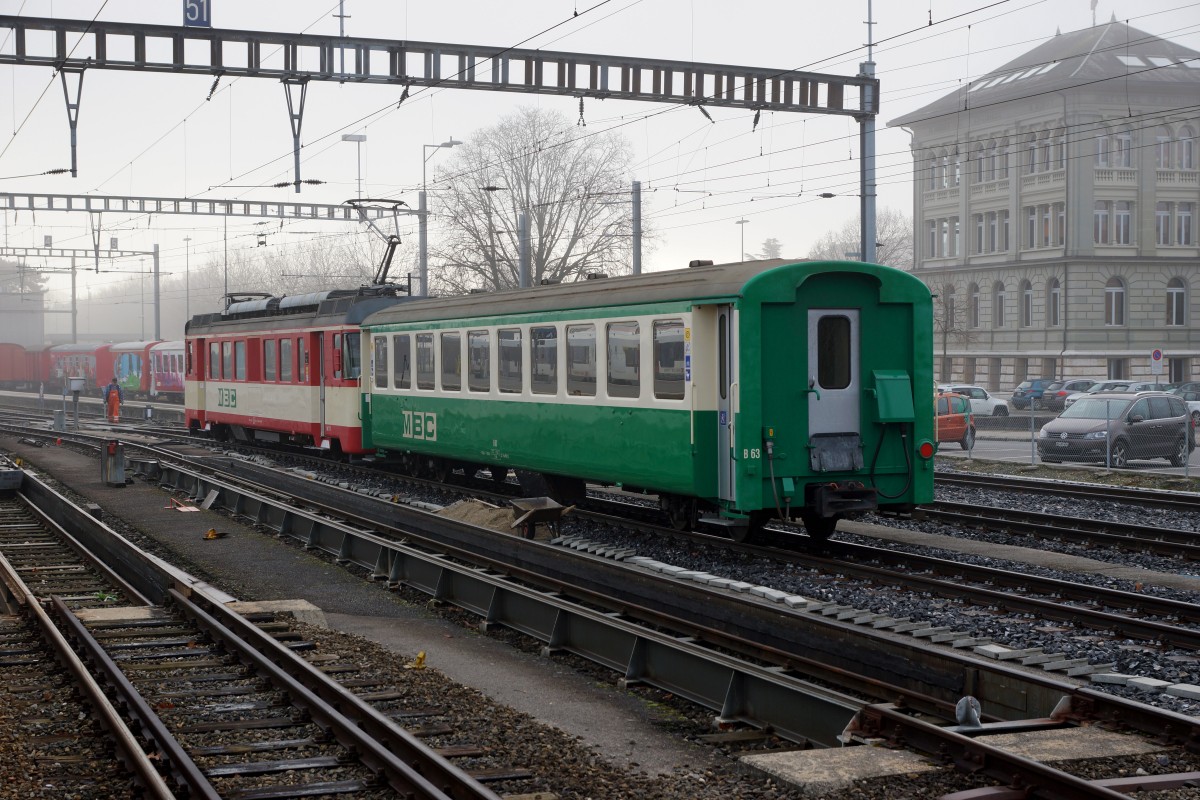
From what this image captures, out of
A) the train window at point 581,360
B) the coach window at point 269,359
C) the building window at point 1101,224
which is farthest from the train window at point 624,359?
the building window at point 1101,224

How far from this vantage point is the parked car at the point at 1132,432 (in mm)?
26359

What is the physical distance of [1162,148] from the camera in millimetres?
59125

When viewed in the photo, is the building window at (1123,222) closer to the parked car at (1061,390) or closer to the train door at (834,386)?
the parked car at (1061,390)

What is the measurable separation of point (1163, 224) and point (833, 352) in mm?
51079

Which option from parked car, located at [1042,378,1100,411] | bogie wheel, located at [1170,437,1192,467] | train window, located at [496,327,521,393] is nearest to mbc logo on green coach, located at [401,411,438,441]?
train window, located at [496,327,521,393]

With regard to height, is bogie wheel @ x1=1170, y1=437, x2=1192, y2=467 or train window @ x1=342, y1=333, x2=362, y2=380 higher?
train window @ x1=342, y1=333, x2=362, y2=380

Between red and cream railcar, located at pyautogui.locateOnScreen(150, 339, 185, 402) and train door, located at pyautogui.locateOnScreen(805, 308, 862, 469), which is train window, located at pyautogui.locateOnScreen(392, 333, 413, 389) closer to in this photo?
train door, located at pyautogui.locateOnScreen(805, 308, 862, 469)

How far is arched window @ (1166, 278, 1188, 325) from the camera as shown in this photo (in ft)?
193

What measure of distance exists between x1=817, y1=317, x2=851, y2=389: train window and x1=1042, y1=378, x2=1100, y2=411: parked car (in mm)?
36997

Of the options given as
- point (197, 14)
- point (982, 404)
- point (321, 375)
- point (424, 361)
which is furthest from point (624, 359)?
point (982, 404)

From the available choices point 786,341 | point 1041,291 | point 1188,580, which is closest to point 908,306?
point 786,341

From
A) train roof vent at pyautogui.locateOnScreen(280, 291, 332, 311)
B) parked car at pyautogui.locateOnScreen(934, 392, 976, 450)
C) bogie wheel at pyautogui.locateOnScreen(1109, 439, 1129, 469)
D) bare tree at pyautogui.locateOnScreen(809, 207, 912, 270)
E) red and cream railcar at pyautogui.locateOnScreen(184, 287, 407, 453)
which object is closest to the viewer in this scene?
red and cream railcar at pyautogui.locateOnScreen(184, 287, 407, 453)

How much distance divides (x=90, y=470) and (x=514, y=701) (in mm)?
21304

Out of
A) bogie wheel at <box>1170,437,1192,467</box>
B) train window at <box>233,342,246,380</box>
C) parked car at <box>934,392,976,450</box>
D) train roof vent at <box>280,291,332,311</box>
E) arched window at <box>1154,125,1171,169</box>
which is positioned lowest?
bogie wheel at <box>1170,437,1192,467</box>
